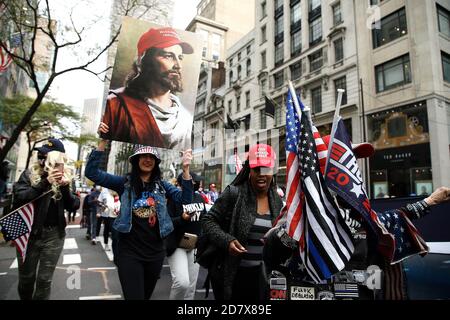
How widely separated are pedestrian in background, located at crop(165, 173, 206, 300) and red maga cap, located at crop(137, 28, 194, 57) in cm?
160

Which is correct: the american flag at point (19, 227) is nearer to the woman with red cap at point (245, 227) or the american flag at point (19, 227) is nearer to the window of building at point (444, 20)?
the woman with red cap at point (245, 227)

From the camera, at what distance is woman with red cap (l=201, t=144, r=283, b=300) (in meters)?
2.50

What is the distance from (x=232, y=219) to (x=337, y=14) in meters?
23.0

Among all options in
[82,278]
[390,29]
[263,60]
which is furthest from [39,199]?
[263,60]

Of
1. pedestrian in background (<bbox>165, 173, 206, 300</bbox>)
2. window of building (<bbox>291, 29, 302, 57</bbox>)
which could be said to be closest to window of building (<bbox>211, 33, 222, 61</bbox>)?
window of building (<bbox>291, 29, 302, 57</bbox>)

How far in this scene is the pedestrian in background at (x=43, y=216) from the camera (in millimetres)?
3158

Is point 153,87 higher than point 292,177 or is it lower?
higher

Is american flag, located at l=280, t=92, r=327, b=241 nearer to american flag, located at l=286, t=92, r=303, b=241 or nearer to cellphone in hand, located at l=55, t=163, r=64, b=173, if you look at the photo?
american flag, located at l=286, t=92, r=303, b=241

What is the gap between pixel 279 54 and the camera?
1025 inches

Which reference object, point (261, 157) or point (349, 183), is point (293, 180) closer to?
point (349, 183)

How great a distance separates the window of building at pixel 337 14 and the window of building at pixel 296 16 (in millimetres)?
3308

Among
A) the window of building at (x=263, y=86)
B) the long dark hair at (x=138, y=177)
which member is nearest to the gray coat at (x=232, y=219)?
the long dark hair at (x=138, y=177)
